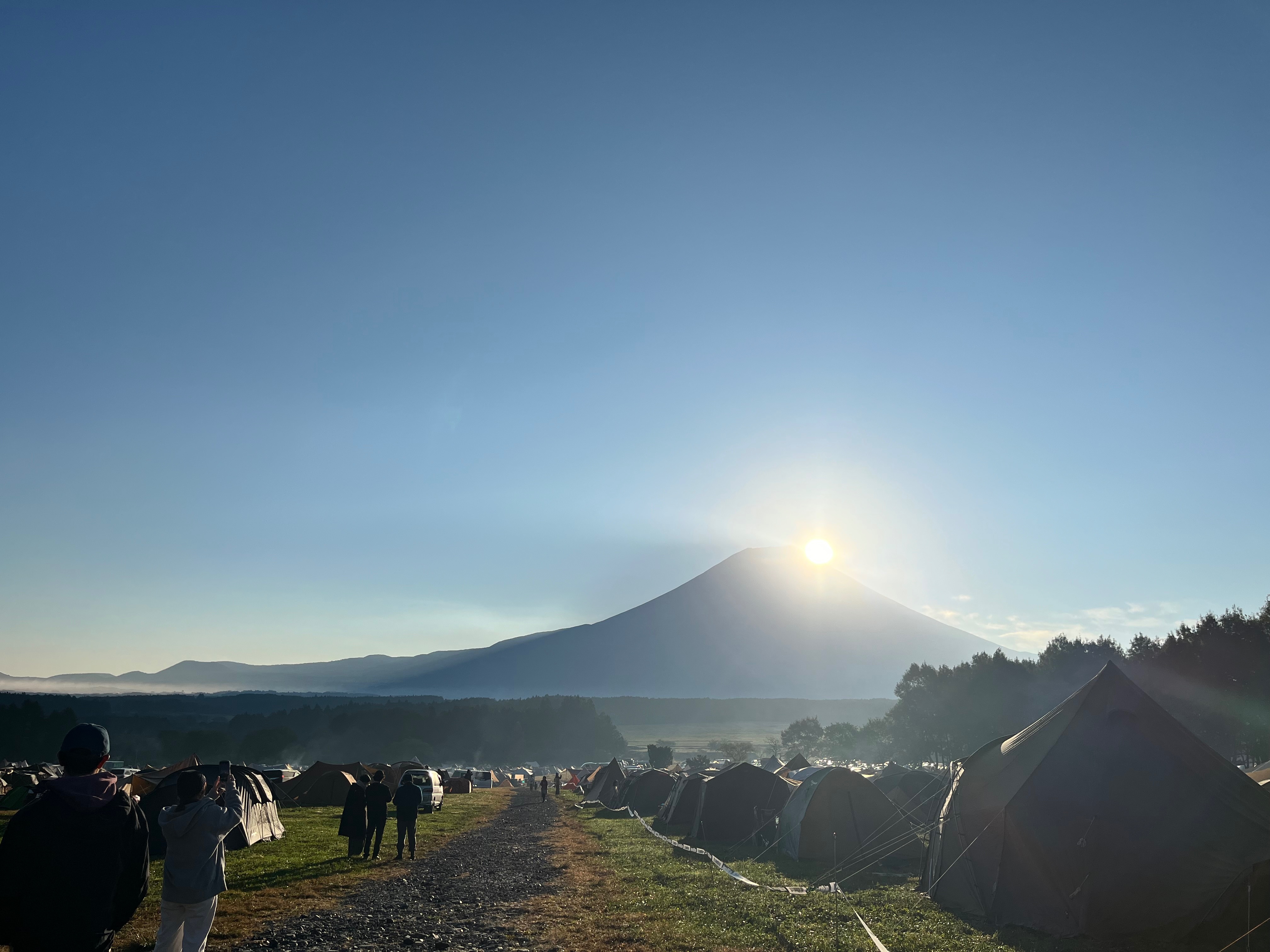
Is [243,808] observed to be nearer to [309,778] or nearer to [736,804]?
[736,804]

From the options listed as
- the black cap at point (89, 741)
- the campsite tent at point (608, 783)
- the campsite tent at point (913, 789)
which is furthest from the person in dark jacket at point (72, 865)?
the campsite tent at point (608, 783)

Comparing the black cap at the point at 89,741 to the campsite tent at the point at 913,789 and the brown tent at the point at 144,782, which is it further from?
the brown tent at the point at 144,782

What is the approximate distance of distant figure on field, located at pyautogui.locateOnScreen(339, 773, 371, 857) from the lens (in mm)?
19250

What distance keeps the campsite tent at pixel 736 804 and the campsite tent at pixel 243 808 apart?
1403 cm

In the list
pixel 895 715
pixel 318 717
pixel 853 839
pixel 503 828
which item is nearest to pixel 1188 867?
pixel 853 839

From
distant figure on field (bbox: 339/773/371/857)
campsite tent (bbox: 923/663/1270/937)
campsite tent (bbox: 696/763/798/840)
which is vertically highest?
campsite tent (bbox: 923/663/1270/937)

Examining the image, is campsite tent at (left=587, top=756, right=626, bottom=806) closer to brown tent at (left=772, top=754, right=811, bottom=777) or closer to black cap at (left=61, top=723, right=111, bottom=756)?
brown tent at (left=772, top=754, right=811, bottom=777)

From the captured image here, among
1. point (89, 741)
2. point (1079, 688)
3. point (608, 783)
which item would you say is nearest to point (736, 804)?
point (1079, 688)

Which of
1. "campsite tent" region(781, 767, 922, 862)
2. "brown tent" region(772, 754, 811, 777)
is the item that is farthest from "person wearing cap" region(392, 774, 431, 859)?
"brown tent" region(772, 754, 811, 777)

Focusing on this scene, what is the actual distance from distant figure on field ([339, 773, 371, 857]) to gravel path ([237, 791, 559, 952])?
4.70 ft

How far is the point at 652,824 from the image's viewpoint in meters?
33.2

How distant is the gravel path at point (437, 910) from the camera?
1081 centimetres

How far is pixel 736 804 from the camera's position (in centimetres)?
2750

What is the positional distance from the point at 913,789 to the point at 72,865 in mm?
27168
